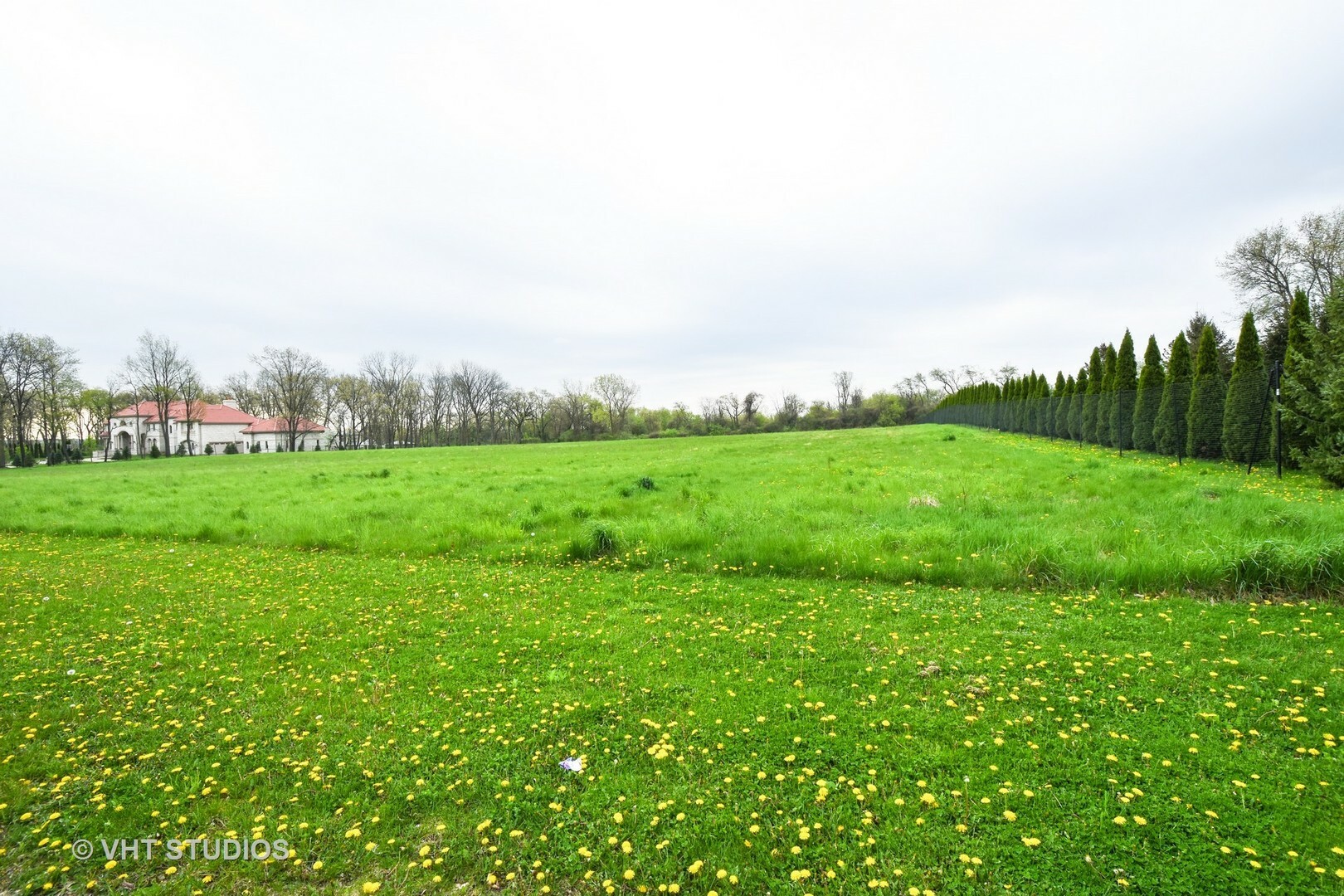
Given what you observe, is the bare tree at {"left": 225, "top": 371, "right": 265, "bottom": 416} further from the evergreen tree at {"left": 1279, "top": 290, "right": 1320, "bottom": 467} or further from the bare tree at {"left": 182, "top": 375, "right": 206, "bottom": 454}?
the evergreen tree at {"left": 1279, "top": 290, "right": 1320, "bottom": 467}

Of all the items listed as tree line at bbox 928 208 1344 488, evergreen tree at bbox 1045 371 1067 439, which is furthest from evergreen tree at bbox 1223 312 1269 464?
evergreen tree at bbox 1045 371 1067 439

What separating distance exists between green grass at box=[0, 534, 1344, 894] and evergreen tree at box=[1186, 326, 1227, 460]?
18063 millimetres

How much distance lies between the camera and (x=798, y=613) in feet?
21.7

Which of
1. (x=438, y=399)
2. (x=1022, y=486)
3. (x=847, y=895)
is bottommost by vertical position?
(x=847, y=895)

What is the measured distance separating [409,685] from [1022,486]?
13.1 metres

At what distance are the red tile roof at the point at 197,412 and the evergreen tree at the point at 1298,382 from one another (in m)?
103

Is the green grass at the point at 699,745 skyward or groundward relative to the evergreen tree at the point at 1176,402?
groundward

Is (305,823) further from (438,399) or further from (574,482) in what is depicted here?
(438,399)

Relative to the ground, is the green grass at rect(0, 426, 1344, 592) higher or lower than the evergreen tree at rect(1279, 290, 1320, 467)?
lower

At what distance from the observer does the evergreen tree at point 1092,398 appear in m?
30.2

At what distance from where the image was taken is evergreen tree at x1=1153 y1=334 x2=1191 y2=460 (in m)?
21.4

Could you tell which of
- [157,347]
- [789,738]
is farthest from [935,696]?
[157,347]

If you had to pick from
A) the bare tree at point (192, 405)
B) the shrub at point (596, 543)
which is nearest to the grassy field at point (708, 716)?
the shrub at point (596, 543)

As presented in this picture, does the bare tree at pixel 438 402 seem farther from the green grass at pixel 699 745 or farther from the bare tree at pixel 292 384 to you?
the green grass at pixel 699 745
